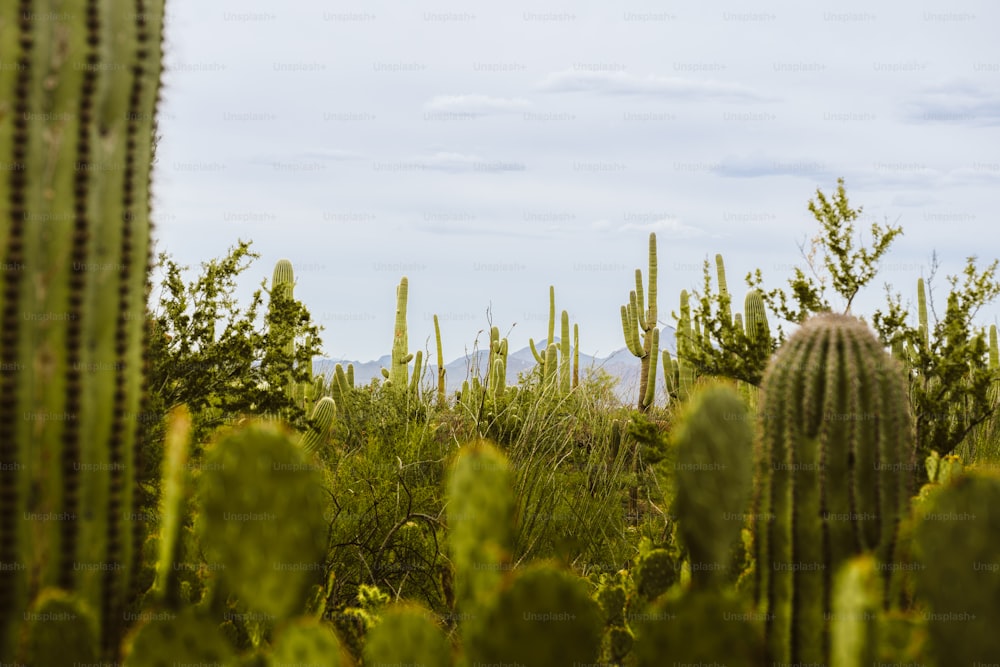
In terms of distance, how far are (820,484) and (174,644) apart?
1.30m

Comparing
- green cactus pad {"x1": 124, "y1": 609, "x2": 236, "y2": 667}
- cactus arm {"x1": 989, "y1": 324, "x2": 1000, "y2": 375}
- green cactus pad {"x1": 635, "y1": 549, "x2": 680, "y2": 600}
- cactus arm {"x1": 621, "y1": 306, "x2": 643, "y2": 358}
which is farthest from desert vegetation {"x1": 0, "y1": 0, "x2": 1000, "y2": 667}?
cactus arm {"x1": 989, "y1": 324, "x2": 1000, "y2": 375}

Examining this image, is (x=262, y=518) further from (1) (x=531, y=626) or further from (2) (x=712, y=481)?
(2) (x=712, y=481)

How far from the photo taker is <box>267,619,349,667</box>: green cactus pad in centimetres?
137

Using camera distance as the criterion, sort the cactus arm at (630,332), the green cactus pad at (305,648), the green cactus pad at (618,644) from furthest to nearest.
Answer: the cactus arm at (630,332) → the green cactus pad at (618,644) → the green cactus pad at (305,648)

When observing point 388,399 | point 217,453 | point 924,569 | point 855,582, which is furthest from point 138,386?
point 388,399

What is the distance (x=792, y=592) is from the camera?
6.39 ft

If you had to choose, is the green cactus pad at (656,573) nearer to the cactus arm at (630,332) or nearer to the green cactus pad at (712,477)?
the green cactus pad at (712,477)

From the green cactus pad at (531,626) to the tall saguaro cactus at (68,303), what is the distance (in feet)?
2.38

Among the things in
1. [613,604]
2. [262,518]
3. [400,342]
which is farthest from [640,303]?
[262,518]

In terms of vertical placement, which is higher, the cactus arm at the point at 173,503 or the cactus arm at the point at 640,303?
the cactus arm at the point at 640,303

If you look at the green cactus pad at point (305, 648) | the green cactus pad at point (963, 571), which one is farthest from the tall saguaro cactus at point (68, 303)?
the green cactus pad at point (963, 571)

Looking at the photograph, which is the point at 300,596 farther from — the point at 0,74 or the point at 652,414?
the point at 652,414

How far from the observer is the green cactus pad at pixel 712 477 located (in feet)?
5.99

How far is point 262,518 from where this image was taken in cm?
150
